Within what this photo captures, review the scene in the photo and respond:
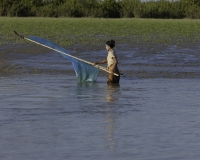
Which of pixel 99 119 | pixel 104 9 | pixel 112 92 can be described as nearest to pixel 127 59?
pixel 112 92

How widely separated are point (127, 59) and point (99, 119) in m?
9.88

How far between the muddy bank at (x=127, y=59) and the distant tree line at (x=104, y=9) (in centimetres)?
3435

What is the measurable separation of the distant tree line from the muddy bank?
3435 centimetres

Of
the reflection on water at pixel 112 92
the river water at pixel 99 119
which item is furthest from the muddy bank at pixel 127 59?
the reflection on water at pixel 112 92

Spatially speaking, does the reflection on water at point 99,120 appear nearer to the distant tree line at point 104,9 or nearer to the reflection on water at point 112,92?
the reflection on water at point 112,92

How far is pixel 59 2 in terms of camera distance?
64.4 meters

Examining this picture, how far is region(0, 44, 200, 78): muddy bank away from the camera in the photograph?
17.3 m

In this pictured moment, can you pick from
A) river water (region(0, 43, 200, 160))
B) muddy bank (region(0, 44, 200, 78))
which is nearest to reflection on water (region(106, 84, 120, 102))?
river water (region(0, 43, 200, 160))

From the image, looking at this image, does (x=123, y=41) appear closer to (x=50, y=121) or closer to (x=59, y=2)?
(x=50, y=121)

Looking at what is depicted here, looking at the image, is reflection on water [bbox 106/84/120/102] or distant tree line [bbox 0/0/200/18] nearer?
reflection on water [bbox 106/84/120/102]

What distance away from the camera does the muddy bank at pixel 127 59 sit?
680 inches

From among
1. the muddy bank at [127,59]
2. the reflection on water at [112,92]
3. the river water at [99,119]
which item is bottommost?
the muddy bank at [127,59]

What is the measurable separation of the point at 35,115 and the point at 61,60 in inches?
363

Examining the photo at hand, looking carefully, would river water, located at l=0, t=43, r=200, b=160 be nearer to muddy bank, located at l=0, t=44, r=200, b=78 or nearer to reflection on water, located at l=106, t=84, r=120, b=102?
reflection on water, located at l=106, t=84, r=120, b=102
